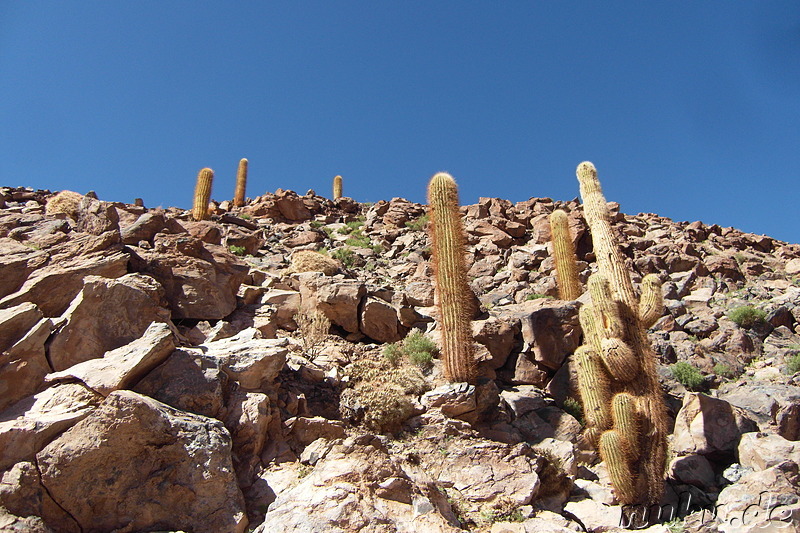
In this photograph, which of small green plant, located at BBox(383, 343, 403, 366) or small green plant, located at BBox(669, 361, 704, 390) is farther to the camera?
small green plant, located at BBox(669, 361, 704, 390)

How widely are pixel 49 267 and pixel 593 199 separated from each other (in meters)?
8.77

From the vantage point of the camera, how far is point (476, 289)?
1287 cm

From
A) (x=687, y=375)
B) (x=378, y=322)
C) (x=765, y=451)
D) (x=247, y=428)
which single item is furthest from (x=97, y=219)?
(x=687, y=375)

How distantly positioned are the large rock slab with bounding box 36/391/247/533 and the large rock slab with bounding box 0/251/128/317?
2700 mm

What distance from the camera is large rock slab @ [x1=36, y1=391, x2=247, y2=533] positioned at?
13.1ft

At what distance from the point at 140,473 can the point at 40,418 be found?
965 millimetres

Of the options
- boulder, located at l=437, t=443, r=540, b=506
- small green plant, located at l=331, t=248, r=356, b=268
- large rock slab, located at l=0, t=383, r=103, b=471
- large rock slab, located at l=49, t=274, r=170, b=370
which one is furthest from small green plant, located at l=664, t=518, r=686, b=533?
small green plant, located at l=331, t=248, r=356, b=268

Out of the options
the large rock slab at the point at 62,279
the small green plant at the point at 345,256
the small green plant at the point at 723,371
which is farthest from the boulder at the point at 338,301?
the small green plant at the point at 723,371

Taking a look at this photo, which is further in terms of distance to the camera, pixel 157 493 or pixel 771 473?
pixel 771 473

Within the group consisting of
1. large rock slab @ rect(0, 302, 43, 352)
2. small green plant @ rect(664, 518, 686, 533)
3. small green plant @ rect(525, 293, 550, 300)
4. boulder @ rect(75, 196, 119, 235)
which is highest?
boulder @ rect(75, 196, 119, 235)

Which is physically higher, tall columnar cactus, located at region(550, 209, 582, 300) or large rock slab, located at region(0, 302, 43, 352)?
tall columnar cactus, located at region(550, 209, 582, 300)

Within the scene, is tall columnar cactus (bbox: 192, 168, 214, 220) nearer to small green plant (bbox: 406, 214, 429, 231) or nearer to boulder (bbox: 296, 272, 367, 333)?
small green plant (bbox: 406, 214, 429, 231)

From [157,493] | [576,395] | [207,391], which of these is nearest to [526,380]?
[576,395]

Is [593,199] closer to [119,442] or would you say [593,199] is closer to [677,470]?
[677,470]
